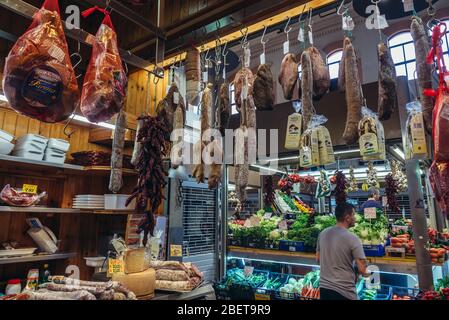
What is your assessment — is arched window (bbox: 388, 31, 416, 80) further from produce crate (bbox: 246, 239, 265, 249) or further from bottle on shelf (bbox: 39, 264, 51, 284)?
bottle on shelf (bbox: 39, 264, 51, 284)

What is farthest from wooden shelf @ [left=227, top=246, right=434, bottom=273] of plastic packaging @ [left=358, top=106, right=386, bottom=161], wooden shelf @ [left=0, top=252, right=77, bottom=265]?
wooden shelf @ [left=0, top=252, right=77, bottom=265]

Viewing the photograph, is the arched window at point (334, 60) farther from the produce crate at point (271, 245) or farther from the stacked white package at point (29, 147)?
the stacked white package at point (29, 147)

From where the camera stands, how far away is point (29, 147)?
2.81 metres

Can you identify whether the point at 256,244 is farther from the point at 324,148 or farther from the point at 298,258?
the point at 324,148

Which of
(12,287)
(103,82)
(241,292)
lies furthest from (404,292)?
(12,287)

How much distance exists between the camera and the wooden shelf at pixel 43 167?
2.74m

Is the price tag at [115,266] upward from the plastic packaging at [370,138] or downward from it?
downward

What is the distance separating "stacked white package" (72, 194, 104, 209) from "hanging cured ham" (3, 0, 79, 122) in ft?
6.35

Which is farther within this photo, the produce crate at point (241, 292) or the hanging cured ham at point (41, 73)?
the produce crate at point (241, 292)

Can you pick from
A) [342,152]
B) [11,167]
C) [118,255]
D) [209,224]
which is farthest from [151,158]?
[342,152]

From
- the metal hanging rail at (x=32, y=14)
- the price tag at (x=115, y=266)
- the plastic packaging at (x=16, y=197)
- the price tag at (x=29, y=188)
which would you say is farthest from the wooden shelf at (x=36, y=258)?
the metal hanging rail at (x=32, y=14)

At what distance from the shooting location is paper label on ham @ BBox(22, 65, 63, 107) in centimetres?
135

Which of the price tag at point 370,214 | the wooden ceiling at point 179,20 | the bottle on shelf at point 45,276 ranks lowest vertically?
the bottle on shelf at point 45,276

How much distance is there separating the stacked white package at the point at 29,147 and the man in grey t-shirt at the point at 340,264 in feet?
9.96
